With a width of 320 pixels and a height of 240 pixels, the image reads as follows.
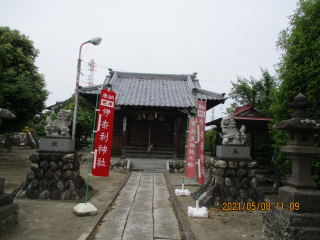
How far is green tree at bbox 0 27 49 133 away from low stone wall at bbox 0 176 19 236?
422 inches

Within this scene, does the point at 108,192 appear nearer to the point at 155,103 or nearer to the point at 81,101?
the point at 155,103

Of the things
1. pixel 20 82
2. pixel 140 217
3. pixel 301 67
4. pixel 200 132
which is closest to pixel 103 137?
pixel 140 217

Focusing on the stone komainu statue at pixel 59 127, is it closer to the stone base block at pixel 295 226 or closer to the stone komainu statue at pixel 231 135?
the stone komainu statue at pixel 231 135

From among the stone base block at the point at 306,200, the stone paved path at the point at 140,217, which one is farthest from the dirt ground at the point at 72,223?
the stone base block at the point at 306,200

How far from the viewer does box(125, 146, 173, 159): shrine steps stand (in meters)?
13.9

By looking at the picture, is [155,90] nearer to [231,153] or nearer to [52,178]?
[231,153]

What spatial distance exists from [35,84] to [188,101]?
10.4 meters

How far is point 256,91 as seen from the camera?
55.8 feet

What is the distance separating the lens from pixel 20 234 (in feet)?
13.1

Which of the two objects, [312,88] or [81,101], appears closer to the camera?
[312,88]

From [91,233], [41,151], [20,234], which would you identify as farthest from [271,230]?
[41,151]

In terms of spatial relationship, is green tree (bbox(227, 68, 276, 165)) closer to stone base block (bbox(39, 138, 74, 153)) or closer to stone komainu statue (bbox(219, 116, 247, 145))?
→ stone komainu statue (bbox(219, 116, 247, 145))

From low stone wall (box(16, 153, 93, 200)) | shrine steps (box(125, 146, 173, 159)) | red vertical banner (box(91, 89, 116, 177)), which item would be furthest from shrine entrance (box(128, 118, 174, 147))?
red vertical banner (box(91, 89, 116, 177))

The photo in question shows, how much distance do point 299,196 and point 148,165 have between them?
939 centimetres
